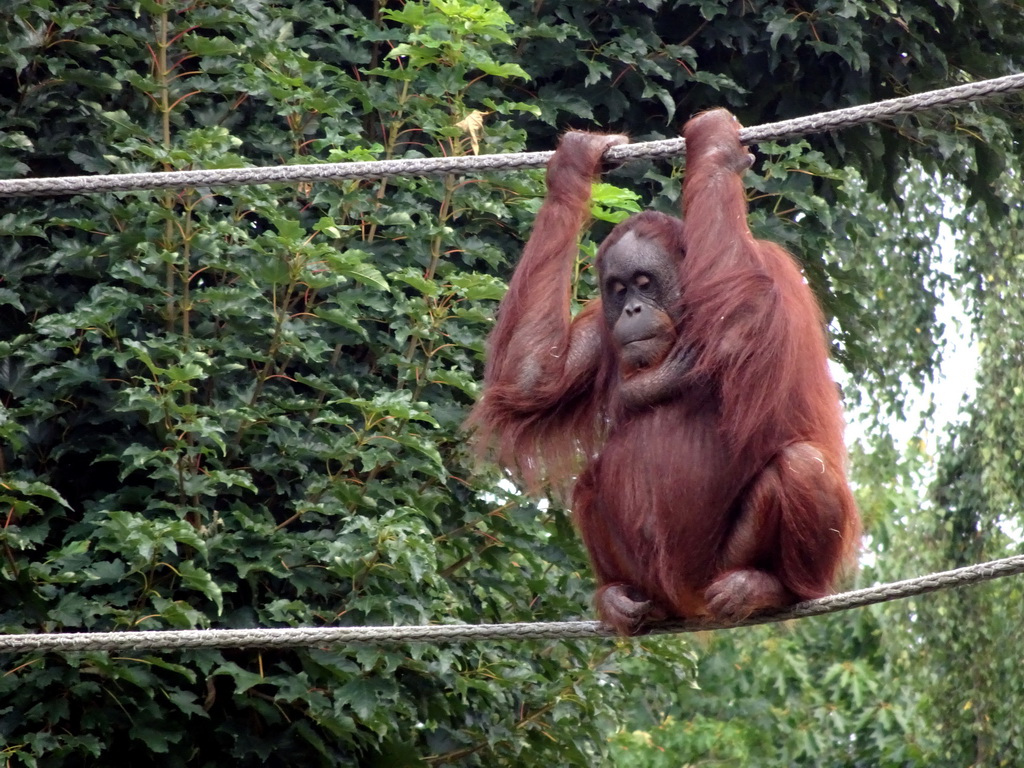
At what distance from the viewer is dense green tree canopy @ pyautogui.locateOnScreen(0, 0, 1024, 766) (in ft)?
14.1

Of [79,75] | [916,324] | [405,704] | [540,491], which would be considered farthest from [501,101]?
[916,324]

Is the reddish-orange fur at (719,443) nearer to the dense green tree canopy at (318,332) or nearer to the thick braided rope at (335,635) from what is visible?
the thick braided rope at (335,635)

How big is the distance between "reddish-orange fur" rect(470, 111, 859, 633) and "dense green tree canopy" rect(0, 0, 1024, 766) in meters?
0.54

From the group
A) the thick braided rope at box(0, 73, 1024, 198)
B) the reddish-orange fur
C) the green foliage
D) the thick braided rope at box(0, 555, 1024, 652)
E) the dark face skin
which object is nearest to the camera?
the thick braided rope at box(0, 555, 1024, 652)

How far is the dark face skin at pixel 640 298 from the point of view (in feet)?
12.1

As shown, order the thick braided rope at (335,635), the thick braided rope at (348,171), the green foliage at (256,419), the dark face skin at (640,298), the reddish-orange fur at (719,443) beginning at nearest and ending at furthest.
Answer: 1. the thick braided rope at (335,635)
2. the thick braided rope at (348,171)
3. the reddish-orange fur at (719,443)
4. the dark face skin at (640,298)
5. the green foliage at (256,419)

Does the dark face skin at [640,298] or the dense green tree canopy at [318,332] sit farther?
the dense green tree canopy at [318,332]

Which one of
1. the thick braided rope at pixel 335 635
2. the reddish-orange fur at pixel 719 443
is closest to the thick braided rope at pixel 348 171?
the reddish-orange fur at pixel 719 443

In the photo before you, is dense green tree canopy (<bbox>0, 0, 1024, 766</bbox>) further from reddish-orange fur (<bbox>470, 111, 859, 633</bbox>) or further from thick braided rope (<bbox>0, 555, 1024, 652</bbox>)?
thick braided rope (<bbox>0, 555, 1024, 652</bbox>)

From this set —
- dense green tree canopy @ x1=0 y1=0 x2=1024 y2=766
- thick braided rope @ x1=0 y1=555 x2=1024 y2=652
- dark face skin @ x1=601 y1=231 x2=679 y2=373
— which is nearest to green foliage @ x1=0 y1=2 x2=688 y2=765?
dense green tree canopy @ x1=0 y1=0 x2=1024 y2=766

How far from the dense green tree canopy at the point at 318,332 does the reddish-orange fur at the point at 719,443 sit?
1.78ft

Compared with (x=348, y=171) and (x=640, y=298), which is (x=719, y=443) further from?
(x=348, y=171)

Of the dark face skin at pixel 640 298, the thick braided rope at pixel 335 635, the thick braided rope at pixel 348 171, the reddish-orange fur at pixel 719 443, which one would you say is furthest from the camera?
the dark face skin at pixel 640 298

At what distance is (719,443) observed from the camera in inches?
145
